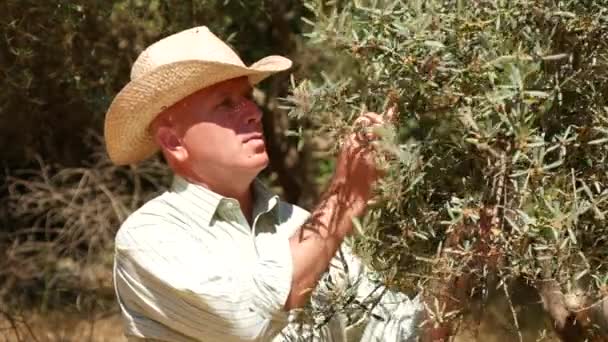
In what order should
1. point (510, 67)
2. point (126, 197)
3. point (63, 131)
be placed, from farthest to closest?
point (63, 131)
point (126, 197)
point (510, 67)

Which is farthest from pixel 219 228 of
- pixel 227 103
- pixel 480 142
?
pixel 480 142

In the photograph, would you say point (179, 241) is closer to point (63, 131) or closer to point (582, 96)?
point (582, 96)

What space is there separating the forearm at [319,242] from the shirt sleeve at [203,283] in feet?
0.08

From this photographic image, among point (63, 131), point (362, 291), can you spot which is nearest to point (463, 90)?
point (362, 291)

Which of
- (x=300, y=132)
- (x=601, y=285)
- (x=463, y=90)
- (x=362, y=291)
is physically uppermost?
(x=463, y=90)

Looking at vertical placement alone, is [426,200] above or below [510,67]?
below

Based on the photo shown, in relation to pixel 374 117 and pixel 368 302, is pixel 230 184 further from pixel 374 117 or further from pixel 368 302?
pixel 374 117

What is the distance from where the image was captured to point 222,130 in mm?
3629

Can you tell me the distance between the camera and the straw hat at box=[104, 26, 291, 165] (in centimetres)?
365

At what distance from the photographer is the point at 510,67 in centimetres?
272

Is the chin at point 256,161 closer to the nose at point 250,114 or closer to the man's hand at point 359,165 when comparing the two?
the nose at point 250,114

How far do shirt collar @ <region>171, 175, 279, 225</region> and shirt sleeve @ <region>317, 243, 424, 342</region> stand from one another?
322 millimetres

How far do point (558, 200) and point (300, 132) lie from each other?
0.62 m

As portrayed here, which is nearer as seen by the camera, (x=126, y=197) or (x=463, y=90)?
(x=463, y=90)
